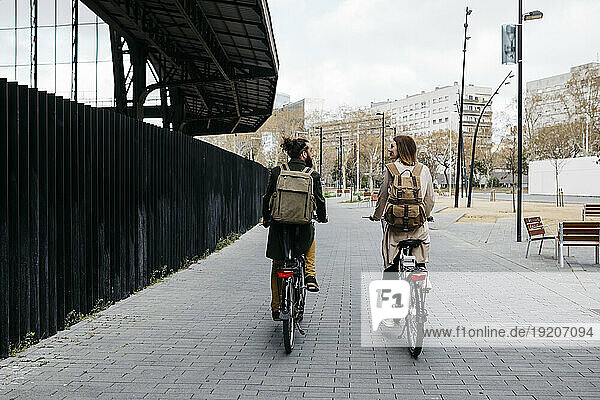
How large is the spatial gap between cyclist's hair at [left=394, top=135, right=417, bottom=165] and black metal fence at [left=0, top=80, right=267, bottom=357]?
3.53 meters

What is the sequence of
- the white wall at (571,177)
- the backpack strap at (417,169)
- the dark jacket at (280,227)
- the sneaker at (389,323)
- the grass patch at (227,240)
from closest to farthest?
the backpack strap at (417,169) → the dark jacket at (280,227) → the sneaker at (389,323) → the grass patch at (227,240) → the white wall at (571,177)

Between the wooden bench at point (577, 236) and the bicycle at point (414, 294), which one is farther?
the wooden bench at point (577, 236)

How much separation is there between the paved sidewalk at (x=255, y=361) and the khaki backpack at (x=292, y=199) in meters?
1.28

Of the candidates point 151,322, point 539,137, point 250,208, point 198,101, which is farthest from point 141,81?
point 539,137

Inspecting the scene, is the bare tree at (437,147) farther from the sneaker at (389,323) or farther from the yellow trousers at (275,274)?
the yellow trousers at (275,274)

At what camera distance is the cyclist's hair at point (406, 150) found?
629 centimetres

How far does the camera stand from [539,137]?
6881 cm

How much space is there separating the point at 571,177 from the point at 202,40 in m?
61.6

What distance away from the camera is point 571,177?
222 feet

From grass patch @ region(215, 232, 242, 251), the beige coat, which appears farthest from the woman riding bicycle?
grass patch @ region(215, 232, 242, 251)

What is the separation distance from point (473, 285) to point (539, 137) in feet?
207

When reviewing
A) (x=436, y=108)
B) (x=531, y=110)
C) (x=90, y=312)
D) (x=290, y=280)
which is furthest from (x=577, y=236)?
(x=436, y=108)

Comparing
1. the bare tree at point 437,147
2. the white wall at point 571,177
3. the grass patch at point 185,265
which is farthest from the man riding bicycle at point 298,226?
the bare tree at point 437,147

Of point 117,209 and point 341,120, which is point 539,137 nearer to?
point 341,120
